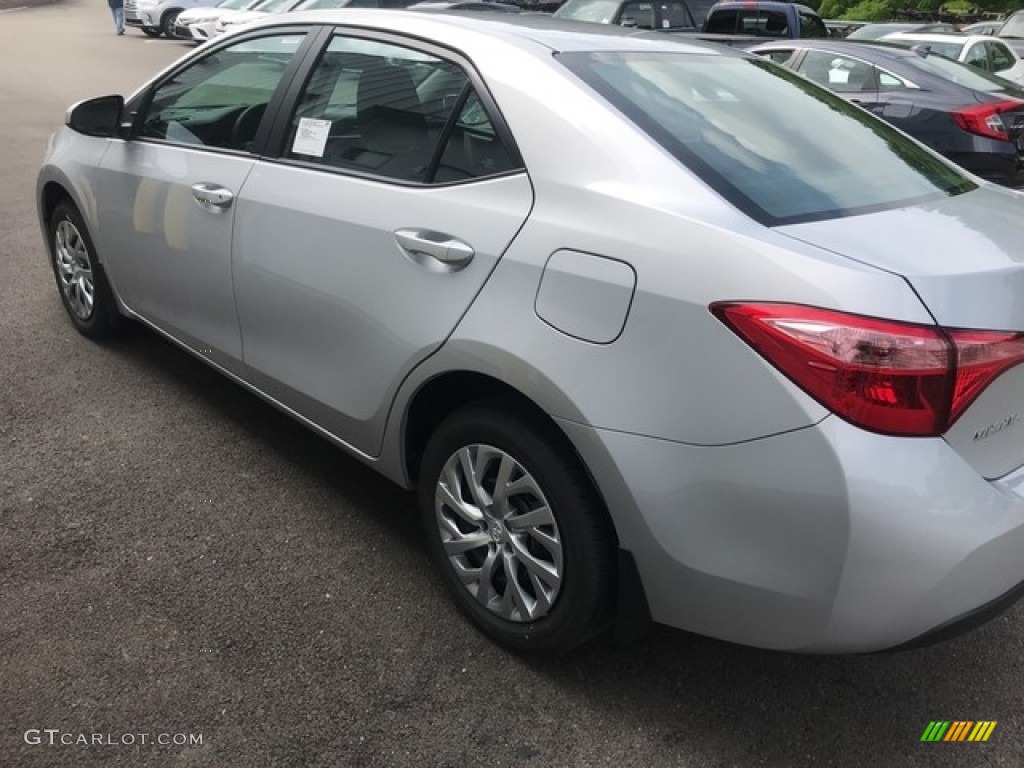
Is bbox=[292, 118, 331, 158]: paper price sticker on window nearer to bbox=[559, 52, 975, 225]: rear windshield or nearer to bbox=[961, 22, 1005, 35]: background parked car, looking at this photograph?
bbox=[559, 52, 975, 225]: rear windshield

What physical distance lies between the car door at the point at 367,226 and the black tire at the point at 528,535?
253mm

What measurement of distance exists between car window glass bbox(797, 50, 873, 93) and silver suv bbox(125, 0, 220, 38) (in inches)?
624

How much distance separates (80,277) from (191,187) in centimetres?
138

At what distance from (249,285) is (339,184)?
55cm

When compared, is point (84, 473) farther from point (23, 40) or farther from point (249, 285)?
point (23, 40)

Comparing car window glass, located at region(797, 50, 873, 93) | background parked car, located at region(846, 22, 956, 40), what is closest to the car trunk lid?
car window glass, located at region(797, 50, 873, 93)

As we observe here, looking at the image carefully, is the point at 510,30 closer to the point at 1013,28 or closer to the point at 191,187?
the point at 191,187

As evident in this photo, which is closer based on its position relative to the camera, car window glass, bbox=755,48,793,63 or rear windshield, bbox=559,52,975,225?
rear windshield, bbox=559,52,975,225

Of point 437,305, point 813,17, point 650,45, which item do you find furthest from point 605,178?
point 813,17

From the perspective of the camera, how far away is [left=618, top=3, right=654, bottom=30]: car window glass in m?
Answer: 12.7

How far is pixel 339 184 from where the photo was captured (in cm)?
285

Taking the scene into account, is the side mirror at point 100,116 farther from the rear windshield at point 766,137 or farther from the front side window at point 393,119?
the rear windshield at point 766,137

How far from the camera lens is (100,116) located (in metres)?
3.87

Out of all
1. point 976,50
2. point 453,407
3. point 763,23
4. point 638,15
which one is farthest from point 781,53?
point 453,407
